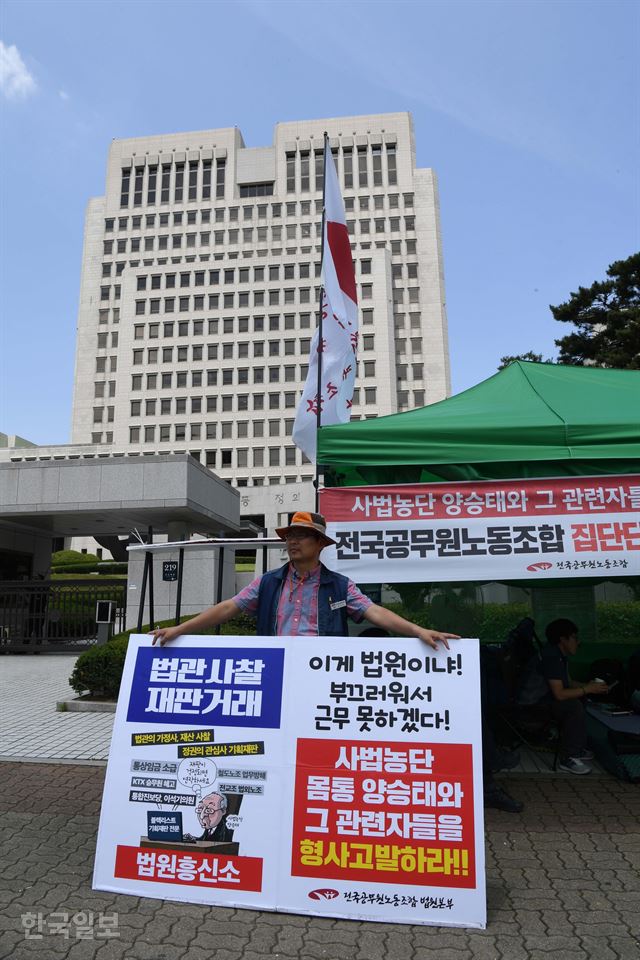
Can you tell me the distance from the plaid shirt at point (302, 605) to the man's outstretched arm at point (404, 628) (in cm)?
9

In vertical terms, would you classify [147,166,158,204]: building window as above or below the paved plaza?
above

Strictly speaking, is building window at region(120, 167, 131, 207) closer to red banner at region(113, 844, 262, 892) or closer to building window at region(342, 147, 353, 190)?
building window at region(342, 147, 353, 190)

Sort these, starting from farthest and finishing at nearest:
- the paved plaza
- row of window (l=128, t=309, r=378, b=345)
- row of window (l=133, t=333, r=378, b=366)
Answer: row of window (l=128, t=309, r=378, b=345), row of window (l=133, t=333, r=378, b=366), the paved plaza

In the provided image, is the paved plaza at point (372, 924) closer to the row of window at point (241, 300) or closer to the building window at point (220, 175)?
the row of window at point (241, 300)

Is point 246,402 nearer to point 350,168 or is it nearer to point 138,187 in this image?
point 350,168

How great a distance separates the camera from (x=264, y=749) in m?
3.24

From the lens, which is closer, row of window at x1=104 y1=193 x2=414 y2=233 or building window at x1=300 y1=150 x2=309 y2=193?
row of window at x1=104 y1=193 x2=414 y2=233

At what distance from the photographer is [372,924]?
9.93 ft

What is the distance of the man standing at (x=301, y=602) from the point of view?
141 inches

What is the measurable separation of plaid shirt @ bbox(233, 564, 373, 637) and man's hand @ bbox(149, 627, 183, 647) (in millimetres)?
372

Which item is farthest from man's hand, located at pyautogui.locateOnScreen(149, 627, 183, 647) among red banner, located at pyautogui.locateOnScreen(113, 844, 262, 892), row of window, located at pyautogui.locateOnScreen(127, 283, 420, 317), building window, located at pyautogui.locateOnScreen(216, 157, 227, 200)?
building window, located at pyautogui.locateOnScreen(216, 157, 227, 200)

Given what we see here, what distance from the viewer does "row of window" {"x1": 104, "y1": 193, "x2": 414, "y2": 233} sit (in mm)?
80500

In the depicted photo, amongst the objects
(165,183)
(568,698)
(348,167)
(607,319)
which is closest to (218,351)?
(165,183)

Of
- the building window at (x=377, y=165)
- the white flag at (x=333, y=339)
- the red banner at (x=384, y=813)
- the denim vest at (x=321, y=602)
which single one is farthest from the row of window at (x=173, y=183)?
the red banner at (x=384, y=813)
